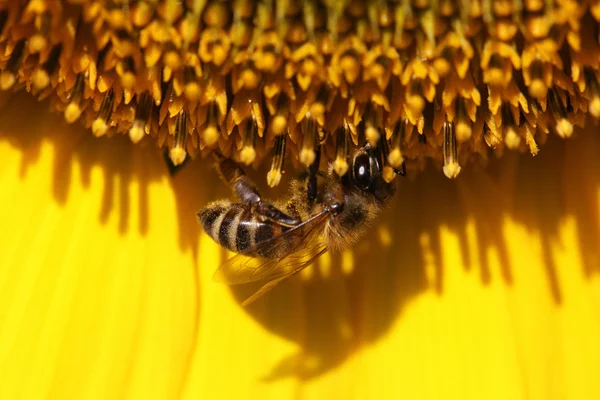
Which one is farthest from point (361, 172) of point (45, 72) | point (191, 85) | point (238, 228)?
point (45, 72)

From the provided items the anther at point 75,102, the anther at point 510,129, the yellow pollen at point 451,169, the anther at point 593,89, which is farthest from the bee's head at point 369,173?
the anther at point 75,102

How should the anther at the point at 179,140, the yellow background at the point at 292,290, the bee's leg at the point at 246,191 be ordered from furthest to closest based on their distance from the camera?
the yellow background at the point at 292,290 < the anther at the point at 179,140 < the bee's leg at the point at 246,191

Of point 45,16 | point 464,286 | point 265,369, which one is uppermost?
point 45,16

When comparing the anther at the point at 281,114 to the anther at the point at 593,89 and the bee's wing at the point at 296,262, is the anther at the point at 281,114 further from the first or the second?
the anther at the point at 593,89

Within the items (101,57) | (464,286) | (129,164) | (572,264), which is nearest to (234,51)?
(101,57)

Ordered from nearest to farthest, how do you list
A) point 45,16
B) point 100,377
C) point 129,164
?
point 45,16 < point 100,377 < point 129,164

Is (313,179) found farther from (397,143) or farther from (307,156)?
(397,143)

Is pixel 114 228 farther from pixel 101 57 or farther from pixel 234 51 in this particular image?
pixel 234 51

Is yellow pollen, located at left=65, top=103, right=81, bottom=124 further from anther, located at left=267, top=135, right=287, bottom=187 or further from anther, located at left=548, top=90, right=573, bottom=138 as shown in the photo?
anther, located at left=548, top=90, right=573, bottom=138
